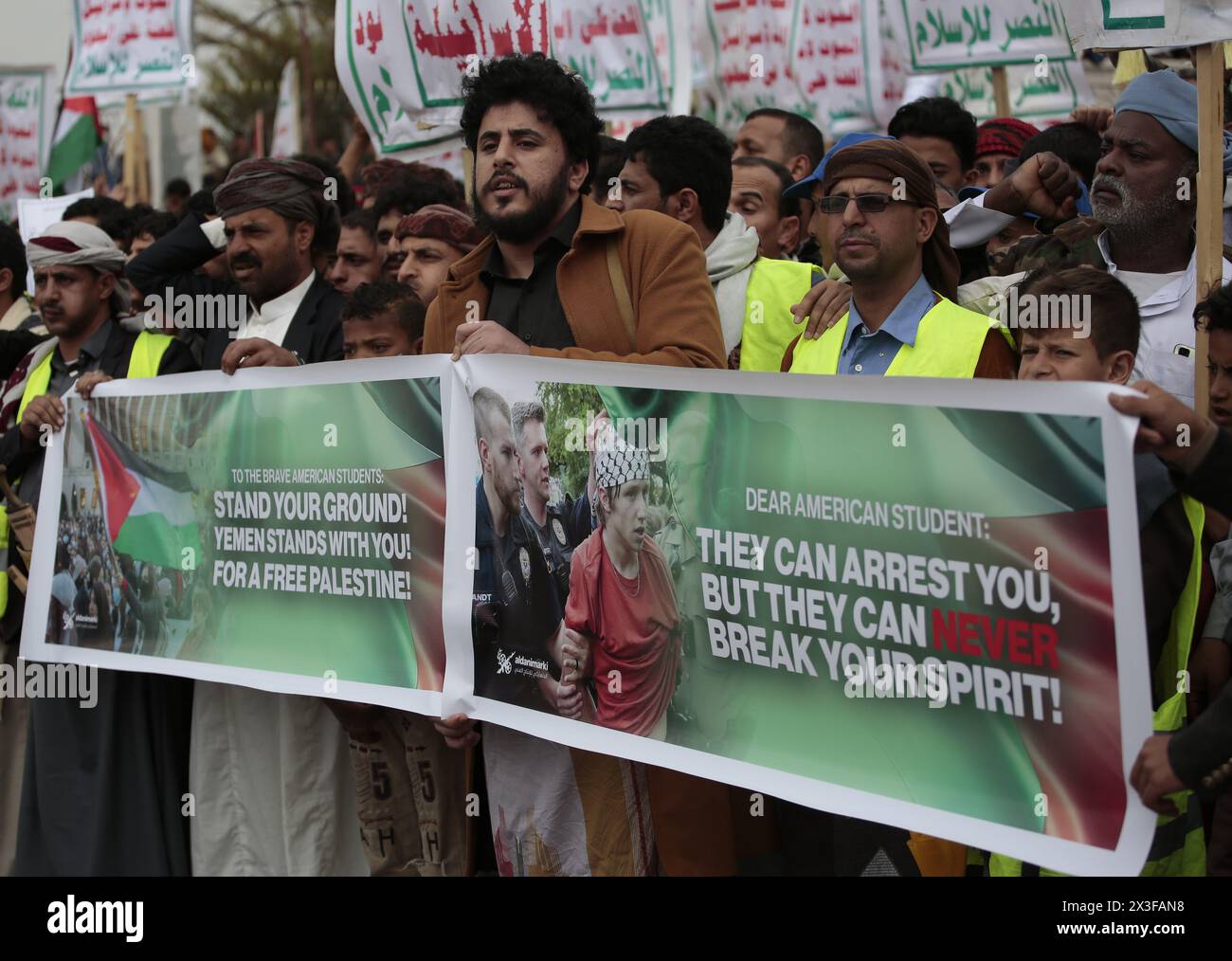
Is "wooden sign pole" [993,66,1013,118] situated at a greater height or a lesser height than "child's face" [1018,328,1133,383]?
greater

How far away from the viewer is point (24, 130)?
34.0 feet

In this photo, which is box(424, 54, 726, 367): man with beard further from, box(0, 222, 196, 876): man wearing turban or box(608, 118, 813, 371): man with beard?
box(0, 222, 196, 876): man wearing turban

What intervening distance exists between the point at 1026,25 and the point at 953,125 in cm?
166

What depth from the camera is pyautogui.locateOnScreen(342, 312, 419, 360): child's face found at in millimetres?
4516

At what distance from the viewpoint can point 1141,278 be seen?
12.7 feet

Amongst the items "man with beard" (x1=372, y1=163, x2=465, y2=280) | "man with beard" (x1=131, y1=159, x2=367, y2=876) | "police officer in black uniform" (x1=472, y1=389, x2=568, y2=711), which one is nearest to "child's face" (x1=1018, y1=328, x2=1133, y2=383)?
"police officer in black uniform" (x1=472, y1=389, x2=568, y2=711)

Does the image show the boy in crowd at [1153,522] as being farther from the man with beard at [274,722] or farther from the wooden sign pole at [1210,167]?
the man with beard at [274,722]

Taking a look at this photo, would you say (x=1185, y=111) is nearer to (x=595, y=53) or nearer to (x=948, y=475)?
(x=948, y=475)

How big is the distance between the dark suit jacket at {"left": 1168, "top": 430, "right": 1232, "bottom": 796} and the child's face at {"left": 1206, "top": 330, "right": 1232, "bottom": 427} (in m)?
0.72

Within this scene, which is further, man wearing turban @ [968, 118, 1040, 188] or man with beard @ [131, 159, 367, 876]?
man wearing turban @ [968, 118, 1040, 188]

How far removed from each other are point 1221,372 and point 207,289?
3872mm

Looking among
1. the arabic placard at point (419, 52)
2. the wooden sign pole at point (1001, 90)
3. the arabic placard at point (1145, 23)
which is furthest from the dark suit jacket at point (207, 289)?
the wooden sign pole at point (1001, 90)

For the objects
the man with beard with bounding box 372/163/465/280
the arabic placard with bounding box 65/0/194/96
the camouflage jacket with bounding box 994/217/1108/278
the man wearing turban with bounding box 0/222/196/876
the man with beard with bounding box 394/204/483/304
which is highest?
the arabic placard with bounding box 65/0/194/96

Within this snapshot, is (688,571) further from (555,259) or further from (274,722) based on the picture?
(274,722)
